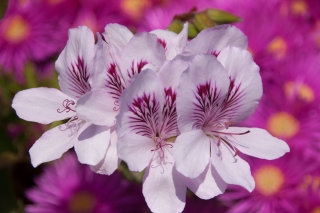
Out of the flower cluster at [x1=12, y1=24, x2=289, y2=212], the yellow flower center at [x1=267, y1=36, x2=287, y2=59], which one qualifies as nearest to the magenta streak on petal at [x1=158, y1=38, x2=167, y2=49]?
the flower cluster at [x1=12, y1=24, x2=289, y2=212]

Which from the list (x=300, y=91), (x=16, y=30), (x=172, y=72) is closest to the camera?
(x=172, y=72)

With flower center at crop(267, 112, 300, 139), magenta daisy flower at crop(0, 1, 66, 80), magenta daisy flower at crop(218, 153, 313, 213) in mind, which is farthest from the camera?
magenta daisy flower at crop(0, 1, 66, 80)

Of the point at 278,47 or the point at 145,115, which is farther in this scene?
the point at 278,47

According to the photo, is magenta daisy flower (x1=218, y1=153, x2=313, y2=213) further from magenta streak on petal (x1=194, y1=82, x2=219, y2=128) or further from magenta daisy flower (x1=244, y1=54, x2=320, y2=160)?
magenta streak on petal (x1=194, y1=82, x2=219, y2=128)

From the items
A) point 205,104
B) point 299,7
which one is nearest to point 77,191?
point 205,104

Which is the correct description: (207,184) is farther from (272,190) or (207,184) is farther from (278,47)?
(278,47)

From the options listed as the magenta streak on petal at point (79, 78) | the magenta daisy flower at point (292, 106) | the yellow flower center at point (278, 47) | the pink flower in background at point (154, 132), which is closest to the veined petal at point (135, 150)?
the pink flower in background at point (154, 132)

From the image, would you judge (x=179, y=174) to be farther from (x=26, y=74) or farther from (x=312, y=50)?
(x=312, y=50)
